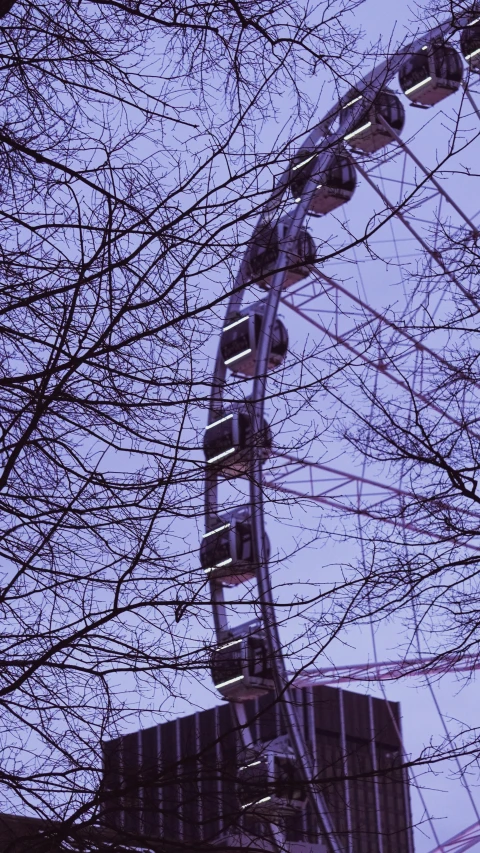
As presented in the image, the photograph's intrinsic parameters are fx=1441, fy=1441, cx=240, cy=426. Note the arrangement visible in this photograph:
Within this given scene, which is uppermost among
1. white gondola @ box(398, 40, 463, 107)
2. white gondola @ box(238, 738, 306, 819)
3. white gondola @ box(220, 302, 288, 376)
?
white gondola @ box(398, 40, 463, 107)

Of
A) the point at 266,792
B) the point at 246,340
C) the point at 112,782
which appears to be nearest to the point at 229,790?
the point at 266,792

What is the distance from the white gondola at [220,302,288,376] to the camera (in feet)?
72.1

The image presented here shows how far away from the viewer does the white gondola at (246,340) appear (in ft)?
72.1

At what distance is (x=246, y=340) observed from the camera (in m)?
22.3

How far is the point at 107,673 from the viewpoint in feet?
17.3

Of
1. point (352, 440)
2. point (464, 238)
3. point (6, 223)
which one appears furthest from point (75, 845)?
point (464, 238)

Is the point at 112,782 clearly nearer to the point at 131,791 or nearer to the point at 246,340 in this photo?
the point at 131,791

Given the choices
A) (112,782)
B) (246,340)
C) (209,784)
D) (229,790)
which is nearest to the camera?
(229,790)

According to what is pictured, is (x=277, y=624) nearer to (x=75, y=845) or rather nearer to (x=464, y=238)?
(x=75, y=845)

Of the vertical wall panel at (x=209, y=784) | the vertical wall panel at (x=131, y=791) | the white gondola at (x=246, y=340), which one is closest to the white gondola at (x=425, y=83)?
the white gondola at (x=246, y=340)

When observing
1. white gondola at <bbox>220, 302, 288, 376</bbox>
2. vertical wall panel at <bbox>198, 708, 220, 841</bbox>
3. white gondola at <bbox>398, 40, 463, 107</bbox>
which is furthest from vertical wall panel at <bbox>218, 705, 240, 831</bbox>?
white gondola at <bbox>398, 40, 463, 107</bbox>

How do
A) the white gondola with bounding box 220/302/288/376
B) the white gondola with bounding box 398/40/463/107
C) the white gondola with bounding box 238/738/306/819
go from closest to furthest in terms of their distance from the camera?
the white gondola with bounding box 238/738/306/819 < the white gondola with bounding box 220/302/288/376 < the white gondola with bounding box 398/40/463/107

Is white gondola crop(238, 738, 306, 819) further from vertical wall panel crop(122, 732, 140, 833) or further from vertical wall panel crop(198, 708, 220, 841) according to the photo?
vertical wall panel crop(122, 732, 140, 833)

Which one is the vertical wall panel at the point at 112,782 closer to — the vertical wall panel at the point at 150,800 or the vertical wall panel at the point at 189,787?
the vertical wall panel at the point at 150,800
